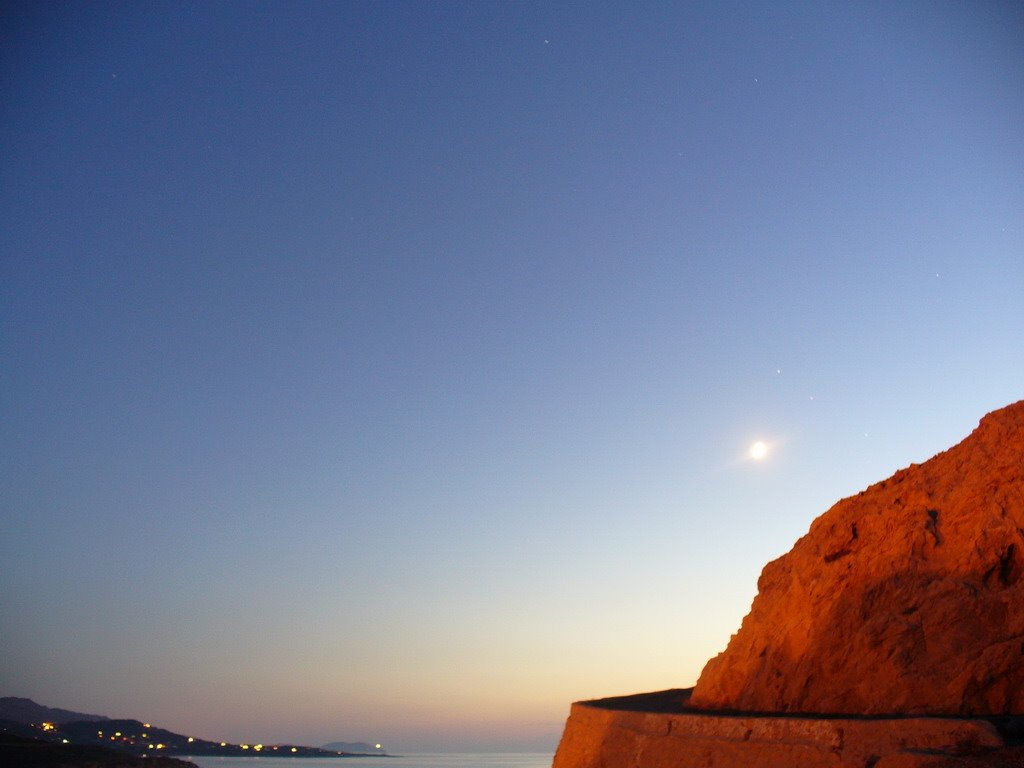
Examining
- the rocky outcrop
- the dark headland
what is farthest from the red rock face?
the rocky outcrop

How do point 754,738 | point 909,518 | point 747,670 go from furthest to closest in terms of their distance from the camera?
point 747,670 < point 909,518 < point 754,738

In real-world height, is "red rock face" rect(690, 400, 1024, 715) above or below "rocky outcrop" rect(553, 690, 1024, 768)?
above

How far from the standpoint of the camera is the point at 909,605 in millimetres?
11648

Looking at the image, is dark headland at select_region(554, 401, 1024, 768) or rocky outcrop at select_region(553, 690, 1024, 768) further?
dark headland at select_region(554, 401, 1024, 768)

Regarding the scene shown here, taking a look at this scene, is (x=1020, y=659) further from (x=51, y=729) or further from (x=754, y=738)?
(x=51, y=729)

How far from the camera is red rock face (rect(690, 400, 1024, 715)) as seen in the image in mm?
10461

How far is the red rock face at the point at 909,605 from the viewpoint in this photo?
34.3 ft

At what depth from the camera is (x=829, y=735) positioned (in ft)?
30.8

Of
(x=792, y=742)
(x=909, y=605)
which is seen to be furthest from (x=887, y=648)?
(x=792, y=742)

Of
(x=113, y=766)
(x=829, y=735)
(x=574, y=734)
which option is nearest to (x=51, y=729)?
(x=113, y=766)

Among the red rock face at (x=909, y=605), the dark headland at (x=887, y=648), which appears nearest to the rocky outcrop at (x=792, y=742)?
the dark headland at (x=887, y=648)

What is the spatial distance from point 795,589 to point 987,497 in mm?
3871

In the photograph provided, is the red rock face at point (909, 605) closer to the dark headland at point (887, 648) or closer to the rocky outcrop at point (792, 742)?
the dark headland at point (887, 648)

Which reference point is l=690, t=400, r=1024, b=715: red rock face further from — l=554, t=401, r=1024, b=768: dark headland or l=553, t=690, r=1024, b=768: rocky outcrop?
l=553, t=690, r=1024, b=768: rocky outcrop
